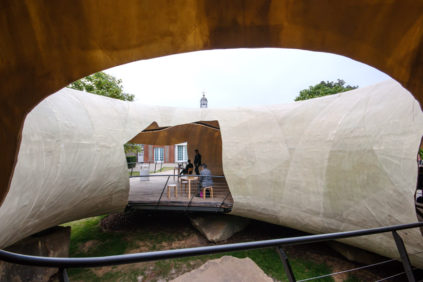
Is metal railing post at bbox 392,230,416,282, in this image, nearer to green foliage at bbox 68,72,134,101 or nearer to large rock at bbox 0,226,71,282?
large rock at bbox 0,226,71,282

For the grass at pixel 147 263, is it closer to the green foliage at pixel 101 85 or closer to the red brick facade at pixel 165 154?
the green foliage at pixel 101 85

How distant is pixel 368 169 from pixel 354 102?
1.70 m

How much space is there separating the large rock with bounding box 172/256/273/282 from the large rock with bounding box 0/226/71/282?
329 cm

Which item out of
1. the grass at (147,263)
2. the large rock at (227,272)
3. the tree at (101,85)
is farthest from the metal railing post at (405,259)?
the tree at (101,85)

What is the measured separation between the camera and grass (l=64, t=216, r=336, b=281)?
527cm

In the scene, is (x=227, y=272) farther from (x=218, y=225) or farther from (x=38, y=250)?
(x=38, y=250)

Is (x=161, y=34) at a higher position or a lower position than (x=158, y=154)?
higher

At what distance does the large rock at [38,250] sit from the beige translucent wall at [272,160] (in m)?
0.83

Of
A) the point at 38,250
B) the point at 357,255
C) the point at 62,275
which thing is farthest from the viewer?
the point at 357,255

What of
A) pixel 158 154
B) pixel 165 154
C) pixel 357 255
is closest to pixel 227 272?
pixel 357 255

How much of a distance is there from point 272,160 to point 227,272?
3.17 m

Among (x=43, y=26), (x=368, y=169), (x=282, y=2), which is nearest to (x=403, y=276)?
(x=368, y=169)

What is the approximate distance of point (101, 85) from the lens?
13.9 m

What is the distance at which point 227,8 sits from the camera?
3.90 ft
